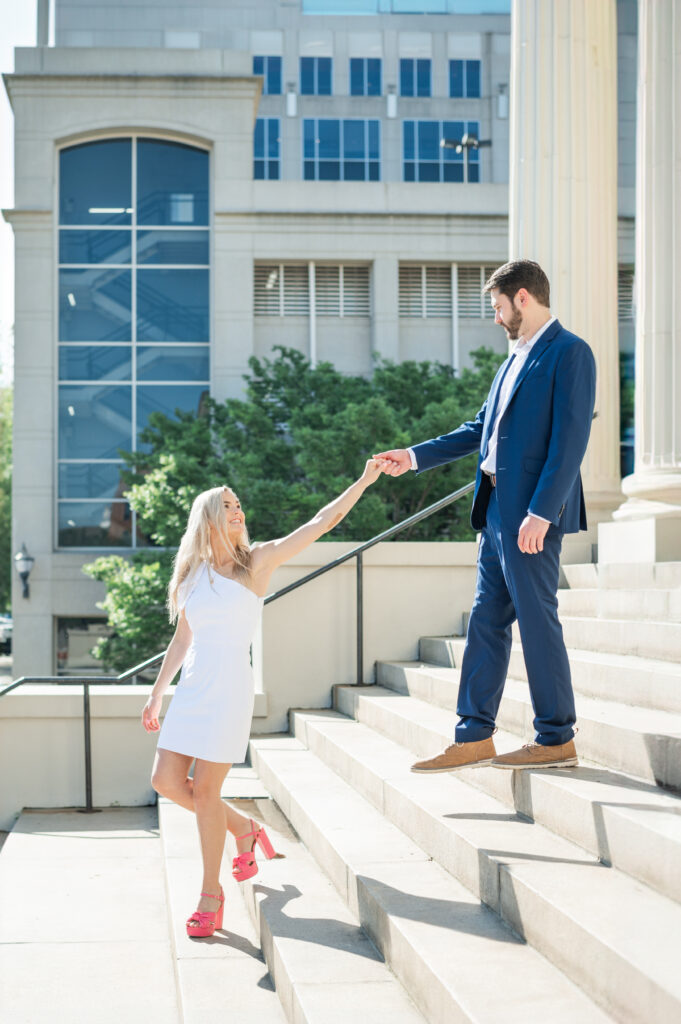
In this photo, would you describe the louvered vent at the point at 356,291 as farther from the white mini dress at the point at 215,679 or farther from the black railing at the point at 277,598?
the white mini dress at the point at 215,679

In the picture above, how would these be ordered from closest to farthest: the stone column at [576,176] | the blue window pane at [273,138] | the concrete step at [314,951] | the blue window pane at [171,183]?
the concrete step at [314,951]
the stone column at [576,176]
the blue window pane at [171,183]
the blue window pane at [273,138]

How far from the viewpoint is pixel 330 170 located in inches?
1656

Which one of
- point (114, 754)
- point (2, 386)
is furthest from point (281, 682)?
point (2, 386)

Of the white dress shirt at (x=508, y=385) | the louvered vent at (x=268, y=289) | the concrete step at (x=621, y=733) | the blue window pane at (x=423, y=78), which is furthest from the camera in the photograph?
the blue window pane at (x=423, y=78)

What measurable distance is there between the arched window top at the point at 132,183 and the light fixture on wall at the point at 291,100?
17114mm

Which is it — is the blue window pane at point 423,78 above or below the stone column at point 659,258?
above

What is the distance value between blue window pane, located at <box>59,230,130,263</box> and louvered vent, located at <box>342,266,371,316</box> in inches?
213

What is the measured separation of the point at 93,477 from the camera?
25.6 m

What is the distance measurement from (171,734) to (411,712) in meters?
2.39

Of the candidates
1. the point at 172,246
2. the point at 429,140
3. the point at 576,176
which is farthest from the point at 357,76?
the point at 576,176

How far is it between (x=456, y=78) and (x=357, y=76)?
12.7 feet

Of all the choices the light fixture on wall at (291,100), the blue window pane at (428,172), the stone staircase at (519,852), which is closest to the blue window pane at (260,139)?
the light fixture on wall at (291,100)

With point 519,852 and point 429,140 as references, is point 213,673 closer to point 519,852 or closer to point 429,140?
point 519,852

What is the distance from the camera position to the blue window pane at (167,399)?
1009 inches
